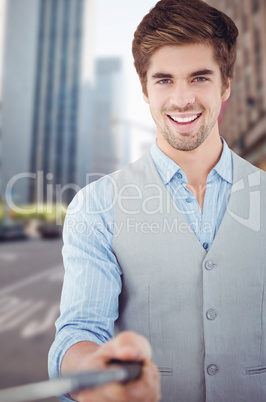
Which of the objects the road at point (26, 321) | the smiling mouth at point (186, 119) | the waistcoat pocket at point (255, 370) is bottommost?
the road at point (26, 321)

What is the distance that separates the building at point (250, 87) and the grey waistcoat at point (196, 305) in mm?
11694

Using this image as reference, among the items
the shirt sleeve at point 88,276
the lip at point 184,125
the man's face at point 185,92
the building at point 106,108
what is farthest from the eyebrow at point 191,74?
the building at point 106,108

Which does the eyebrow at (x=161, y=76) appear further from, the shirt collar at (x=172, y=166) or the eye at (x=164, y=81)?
the shirt collar at (x=172, y=166)

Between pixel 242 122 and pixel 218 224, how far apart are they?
49.6 feet

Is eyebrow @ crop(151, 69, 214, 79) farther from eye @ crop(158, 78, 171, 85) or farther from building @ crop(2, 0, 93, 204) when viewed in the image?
building @ crop(2, 0, 93, 204)

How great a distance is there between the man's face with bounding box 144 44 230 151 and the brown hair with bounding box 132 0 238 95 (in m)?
0.03

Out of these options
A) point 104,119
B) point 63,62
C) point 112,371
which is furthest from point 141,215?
point 104,119

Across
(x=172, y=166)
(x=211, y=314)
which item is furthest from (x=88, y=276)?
(x=172, y=166)

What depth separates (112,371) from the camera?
540 mm

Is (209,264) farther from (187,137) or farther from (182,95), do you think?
(182,95)

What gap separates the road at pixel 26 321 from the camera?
3651mm

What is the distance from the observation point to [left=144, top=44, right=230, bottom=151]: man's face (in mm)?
1199

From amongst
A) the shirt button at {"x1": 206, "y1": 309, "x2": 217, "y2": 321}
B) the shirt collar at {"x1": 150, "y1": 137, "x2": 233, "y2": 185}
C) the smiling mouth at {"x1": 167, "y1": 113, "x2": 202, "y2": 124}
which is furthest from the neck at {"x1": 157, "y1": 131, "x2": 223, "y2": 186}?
the shirt button at {"x1": 206, "y1": 309, "x2": 217, "y2": 321}

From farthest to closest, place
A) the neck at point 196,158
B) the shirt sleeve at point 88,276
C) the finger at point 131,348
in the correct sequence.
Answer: the neck at point 196,158
the shirt sleeve at point 88,276
the finger at point 131,348
